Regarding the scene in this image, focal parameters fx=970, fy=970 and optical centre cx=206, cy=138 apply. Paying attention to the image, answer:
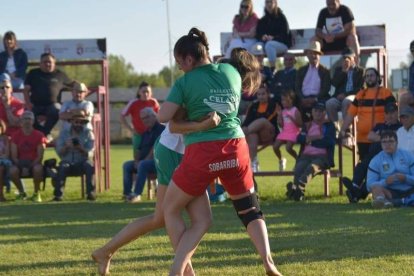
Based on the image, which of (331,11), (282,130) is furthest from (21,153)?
(331,11)

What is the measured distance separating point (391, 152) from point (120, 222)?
368 centimetres

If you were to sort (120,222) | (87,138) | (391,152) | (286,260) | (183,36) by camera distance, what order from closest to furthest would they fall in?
(183,36)
(286,260)
(120,222)
(391,152)
(87,138)

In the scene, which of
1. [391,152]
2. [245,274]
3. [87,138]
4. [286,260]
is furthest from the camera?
[87,138]

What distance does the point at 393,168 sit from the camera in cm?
1253

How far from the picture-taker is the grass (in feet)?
24.5

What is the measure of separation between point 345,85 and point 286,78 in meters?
1.01

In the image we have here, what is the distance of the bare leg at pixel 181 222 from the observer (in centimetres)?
642

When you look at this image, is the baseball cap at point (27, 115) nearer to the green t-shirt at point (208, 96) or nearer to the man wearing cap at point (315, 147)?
the man wearing cap at point (315, 147)

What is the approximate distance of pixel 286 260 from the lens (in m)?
7.70

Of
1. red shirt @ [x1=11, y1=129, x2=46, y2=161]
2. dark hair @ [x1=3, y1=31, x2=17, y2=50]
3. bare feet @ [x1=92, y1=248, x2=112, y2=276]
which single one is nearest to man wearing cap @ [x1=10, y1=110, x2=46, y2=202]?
red shirt @ [x1=11, y1=129, x2=46, y2=161]

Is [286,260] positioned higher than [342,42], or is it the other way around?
[342,42]

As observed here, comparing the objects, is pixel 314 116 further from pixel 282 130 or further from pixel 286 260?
pixel 286 260

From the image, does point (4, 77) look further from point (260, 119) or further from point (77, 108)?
point (260, 119)

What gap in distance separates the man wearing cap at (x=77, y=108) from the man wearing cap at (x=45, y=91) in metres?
0.65
